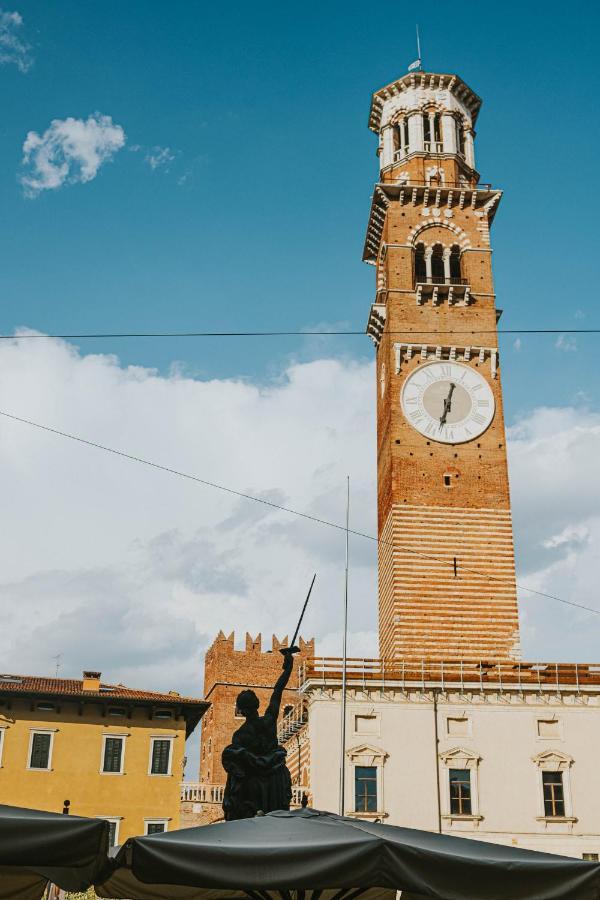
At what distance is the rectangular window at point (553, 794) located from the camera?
28.4 metres

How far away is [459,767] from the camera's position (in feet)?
94.0

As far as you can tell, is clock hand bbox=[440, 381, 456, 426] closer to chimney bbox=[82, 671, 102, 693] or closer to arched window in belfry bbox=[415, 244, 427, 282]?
arched window in belfry bbox=[415, 244, 427, 282]

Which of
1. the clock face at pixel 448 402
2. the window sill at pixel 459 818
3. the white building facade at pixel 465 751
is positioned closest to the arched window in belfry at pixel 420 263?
the clock face at pixel 448 402

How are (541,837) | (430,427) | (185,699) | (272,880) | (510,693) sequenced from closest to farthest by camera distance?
(272,880) → (541,837) → (510,693) → (185,699) → (430,427)

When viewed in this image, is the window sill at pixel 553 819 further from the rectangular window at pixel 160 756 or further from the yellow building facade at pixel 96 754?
the rectangular window at pixel 160 756

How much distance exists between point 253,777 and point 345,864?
12.4ft

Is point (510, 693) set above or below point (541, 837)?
above

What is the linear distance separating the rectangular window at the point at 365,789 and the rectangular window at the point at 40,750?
9.81m

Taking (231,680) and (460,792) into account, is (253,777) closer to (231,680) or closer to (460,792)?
(460,792)

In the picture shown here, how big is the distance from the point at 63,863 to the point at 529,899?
294cm

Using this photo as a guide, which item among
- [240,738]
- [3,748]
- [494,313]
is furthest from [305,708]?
[240,738]

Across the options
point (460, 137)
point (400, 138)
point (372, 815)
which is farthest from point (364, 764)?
point (460, 137)

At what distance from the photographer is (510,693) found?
1177 inches

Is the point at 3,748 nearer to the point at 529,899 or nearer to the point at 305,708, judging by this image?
the point at 305,708
